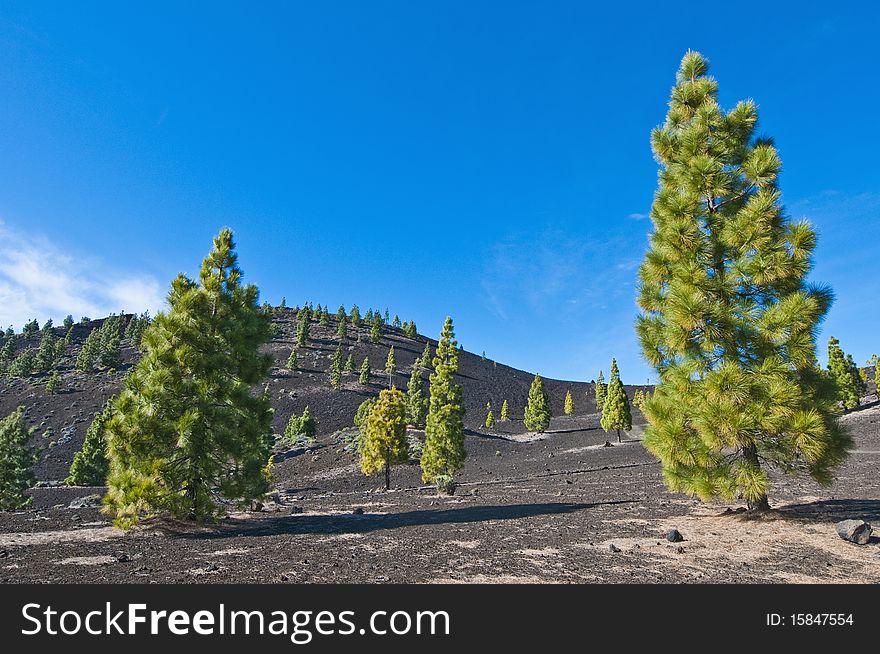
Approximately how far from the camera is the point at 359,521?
13.4 meters

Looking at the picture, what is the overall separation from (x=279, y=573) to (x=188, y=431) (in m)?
6.36

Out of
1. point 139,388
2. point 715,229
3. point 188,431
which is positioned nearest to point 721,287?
point 715,229

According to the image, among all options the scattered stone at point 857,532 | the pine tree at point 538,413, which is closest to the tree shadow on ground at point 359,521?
the scattered stone at point 857,532

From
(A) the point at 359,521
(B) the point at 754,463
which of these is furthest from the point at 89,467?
(B) the point at 754,463

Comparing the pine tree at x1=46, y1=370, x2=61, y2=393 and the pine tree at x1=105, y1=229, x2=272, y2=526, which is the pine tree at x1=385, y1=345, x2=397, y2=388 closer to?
the pine tree at x1=46, y1=370, x2=61, y2=393

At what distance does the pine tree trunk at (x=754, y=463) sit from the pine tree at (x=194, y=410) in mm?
12112

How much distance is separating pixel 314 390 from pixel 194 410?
9399cm

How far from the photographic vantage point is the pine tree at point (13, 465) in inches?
1120

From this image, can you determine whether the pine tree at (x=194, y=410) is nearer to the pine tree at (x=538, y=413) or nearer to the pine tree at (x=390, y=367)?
the pine tree at (x=538, y=413)

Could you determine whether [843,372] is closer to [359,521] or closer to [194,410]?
[359,521]

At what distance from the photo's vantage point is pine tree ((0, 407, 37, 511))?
2845 centimetres

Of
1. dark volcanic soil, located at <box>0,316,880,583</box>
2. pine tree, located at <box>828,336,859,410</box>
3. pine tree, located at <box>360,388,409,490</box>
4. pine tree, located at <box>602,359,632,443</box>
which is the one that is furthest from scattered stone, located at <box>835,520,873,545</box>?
pine tree, located at <box>828,336,859,410</box>

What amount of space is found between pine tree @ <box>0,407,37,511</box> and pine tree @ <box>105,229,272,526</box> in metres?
24.9

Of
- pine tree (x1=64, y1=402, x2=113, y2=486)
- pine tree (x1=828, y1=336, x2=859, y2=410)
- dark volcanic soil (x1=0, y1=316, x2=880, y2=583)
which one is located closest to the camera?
dark volcanic soil (x1=0, y1=316, x2=880, y2=583)
